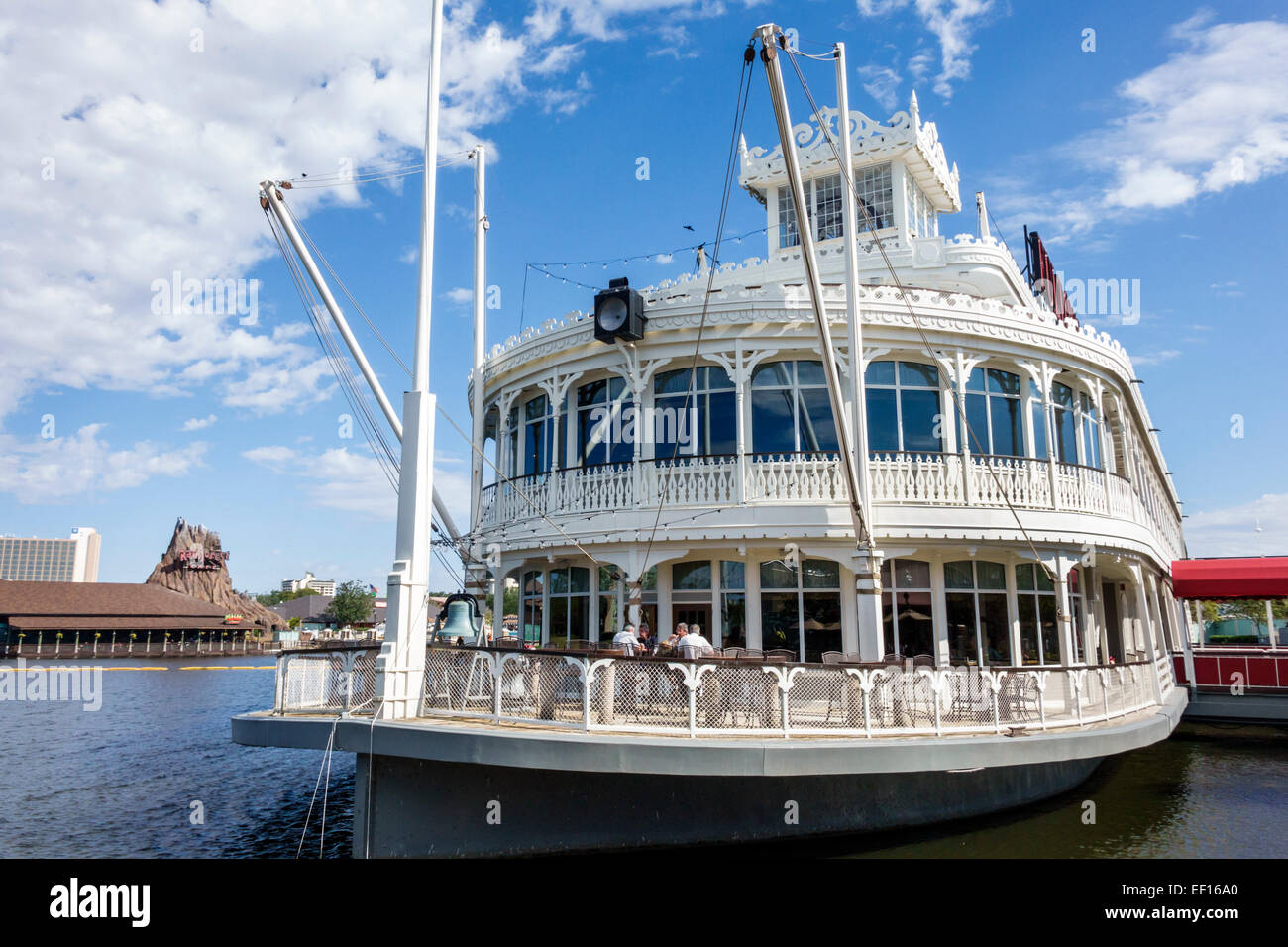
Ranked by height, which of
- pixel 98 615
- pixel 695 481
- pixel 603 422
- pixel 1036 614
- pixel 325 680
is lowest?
pixel 325 680

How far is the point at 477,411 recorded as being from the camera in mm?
20094

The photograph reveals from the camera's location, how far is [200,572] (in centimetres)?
11412

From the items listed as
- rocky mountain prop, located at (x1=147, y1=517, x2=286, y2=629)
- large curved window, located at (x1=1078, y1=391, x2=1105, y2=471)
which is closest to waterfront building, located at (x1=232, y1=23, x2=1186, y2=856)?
large curved window, located at (x1=1078, y1=391, x2=1105, y2=471)

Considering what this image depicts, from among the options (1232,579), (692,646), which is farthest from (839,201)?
(1232,579)

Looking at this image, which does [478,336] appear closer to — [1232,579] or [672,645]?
[672,645]

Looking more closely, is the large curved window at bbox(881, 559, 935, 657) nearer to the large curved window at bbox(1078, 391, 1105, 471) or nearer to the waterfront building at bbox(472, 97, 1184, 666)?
the waterfront building at bbox(472, 97, 1184, 666)

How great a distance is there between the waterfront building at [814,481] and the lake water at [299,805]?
3036 millimetres

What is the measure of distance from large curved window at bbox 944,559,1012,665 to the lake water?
2883 mm

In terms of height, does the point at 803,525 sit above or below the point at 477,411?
below

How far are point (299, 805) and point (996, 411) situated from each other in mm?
16223

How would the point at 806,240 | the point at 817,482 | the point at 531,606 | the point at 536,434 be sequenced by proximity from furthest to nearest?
the point at 536,434 < the point at 531,606 < the point at 817,482 < the point at 806,240
